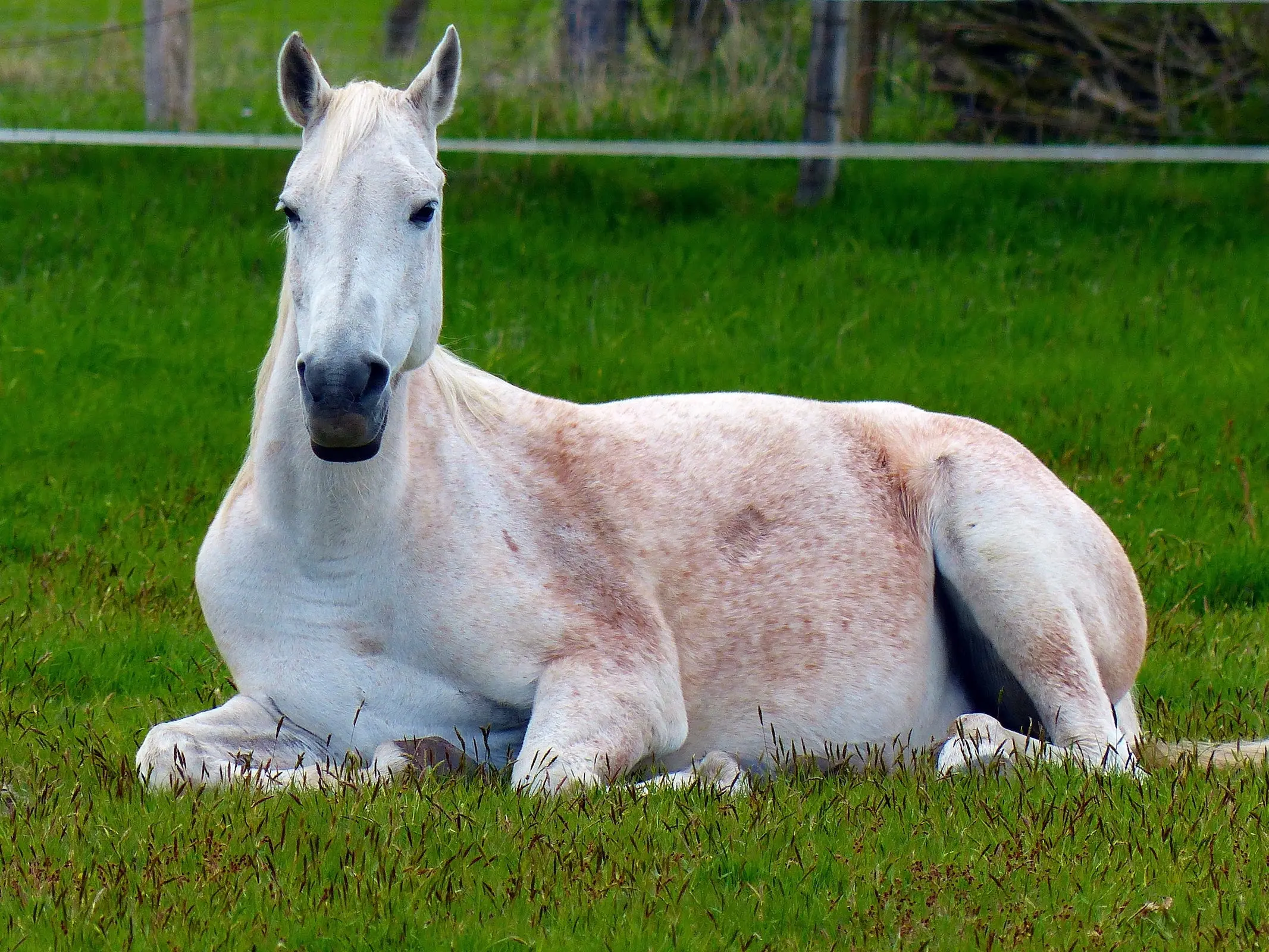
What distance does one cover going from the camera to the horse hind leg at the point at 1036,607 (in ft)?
16.1

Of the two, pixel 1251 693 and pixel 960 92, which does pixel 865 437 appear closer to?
pixel 1251 693

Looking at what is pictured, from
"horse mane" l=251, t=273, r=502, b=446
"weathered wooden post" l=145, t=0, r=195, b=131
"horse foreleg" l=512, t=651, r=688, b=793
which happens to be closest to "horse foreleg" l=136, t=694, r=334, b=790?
"horse foreleg" l=512, t=651, r=688, b=793

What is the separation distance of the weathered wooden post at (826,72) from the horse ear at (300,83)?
6706mm

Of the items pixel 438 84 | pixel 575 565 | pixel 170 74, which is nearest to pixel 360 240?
pixel 438 84

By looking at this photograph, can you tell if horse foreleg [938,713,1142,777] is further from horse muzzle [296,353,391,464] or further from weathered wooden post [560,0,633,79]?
weathered wooden post [560,0,633,79]

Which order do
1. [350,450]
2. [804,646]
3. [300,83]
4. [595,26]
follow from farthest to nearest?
[595,26]
[804,646]
[300,83]
[350,450]

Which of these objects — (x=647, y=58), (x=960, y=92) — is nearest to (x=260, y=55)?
(x=647, y=58)

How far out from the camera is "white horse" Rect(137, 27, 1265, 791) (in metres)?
4.12

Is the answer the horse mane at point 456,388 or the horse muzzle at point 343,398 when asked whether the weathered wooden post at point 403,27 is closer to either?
the horse mane at point 456,388

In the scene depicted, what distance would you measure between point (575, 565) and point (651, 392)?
4043 millimetres

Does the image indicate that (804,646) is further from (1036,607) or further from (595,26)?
(595,26)

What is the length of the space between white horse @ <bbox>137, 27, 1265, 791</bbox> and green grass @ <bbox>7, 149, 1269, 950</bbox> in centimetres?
36

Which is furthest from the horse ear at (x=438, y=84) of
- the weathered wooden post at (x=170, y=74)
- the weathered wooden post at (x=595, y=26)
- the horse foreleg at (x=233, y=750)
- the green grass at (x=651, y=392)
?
the weathered wooden post at (x=595, y=26)

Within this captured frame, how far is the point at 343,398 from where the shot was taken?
3.77 metres
